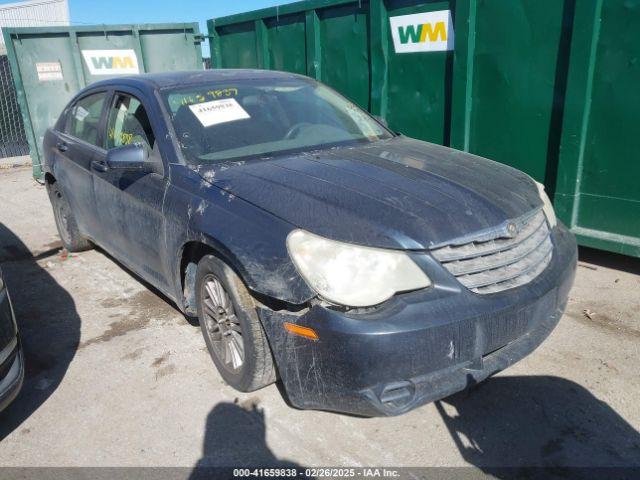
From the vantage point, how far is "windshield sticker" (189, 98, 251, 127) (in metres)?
3.48

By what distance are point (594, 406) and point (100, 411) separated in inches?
103

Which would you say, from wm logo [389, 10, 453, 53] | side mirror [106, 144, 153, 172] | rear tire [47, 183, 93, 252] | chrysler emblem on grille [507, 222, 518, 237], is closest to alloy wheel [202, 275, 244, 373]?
side mirror [106, 144, 153, 172]

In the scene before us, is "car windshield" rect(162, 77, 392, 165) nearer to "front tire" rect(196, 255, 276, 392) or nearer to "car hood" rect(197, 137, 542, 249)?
"car hood" rect(197, 137, 542, 249)

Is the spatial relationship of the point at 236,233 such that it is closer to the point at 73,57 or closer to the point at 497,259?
the point at 497,259

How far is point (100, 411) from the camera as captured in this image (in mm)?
3018

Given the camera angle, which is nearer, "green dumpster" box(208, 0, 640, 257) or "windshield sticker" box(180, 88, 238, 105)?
"windshield sticker" box(180, 88, 238, 105)

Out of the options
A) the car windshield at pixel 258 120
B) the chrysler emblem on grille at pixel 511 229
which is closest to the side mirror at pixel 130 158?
the car windshield at pixel 258 120

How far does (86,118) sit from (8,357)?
8.03 feet

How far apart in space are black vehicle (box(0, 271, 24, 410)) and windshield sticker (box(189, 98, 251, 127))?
4.85 feet

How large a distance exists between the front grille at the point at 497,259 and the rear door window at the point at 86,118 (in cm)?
299

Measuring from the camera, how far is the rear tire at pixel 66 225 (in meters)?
5.36

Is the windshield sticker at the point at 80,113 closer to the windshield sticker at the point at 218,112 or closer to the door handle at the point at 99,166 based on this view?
the door handle at the point at 99,166

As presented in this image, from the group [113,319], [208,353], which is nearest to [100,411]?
[208,353]

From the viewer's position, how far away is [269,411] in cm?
293
